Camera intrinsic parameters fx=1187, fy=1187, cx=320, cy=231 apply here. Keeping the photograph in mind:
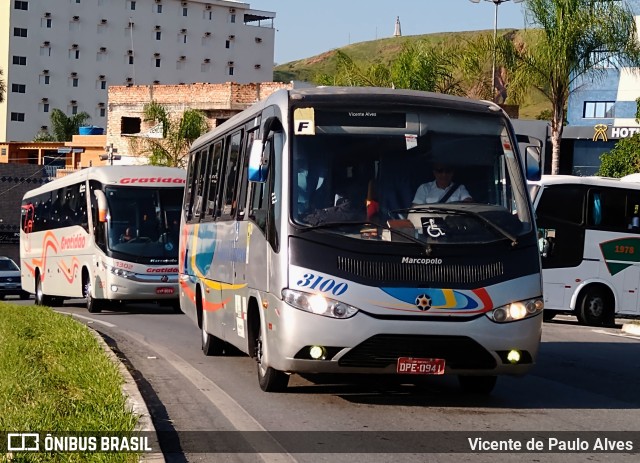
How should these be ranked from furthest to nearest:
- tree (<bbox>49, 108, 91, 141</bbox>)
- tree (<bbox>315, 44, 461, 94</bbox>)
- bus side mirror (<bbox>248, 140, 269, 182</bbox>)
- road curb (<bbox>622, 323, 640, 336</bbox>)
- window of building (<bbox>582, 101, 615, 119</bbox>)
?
1. tree (<bbox>49, 108, 91, 141</bbox>)
2. window of building (<bbox>582, 101, 615, 119</bbox>)
3. tree (<bbox>315, 44, 461, 94</bbox>)
4. road curb (<bbox>622, 323, 640, 336</bbox>)
5. bus side mirror (<bbox>248, 140, 269, 182</bbox>)

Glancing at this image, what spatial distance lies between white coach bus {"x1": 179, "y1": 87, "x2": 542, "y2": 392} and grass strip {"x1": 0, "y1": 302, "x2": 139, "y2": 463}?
1.66m

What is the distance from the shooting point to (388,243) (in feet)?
33.6

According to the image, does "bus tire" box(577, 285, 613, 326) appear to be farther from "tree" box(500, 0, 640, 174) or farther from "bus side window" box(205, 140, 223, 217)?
"tree" box(500, 0, 640, 174)

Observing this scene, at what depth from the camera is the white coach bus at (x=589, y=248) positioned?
81.5 feet

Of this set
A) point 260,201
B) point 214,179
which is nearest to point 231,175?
point 214,179

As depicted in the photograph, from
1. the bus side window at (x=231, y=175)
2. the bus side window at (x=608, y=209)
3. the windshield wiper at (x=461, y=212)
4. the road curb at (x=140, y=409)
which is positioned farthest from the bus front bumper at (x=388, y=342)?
the bus side window at (x=608, y=209)

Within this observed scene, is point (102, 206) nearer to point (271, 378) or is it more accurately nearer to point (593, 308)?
point (593, 308)

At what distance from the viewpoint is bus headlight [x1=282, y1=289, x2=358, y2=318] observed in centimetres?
1005

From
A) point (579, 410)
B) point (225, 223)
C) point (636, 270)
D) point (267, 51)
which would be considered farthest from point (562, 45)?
point (267, 51)

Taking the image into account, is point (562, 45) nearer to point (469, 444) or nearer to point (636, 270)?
point (636, 270)

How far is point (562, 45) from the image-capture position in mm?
35906

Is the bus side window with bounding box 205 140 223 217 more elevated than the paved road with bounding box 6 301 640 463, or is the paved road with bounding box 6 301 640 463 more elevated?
the bus side window with bounding box 205 140 223 217

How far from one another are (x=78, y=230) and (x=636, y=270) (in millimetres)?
13540

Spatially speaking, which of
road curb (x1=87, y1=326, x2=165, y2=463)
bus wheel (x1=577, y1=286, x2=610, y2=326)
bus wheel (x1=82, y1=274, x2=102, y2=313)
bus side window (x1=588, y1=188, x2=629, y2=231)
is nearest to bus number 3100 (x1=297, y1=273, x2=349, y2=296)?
road curb (x1=87, y1=326, x2=165, y2=463)
